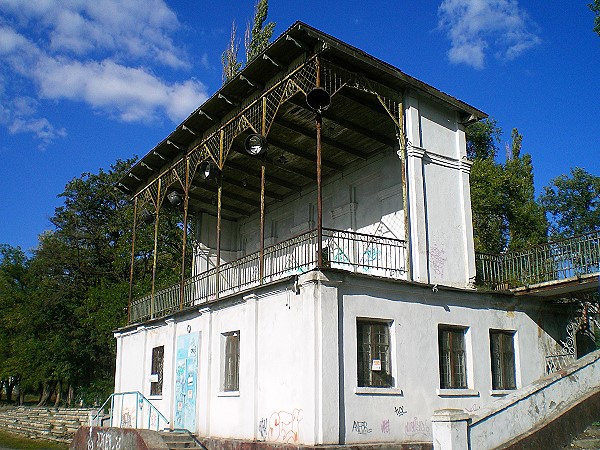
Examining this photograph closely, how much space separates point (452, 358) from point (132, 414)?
11.1m

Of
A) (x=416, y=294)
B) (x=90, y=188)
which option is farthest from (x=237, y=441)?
(x=90, y=188)

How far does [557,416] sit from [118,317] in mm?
28208

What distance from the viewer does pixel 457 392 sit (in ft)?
47.1

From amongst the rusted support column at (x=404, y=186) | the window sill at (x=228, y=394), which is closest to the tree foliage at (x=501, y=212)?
the rusted support column at (x=404, y=186)

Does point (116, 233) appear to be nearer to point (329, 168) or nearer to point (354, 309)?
point (329, 168)

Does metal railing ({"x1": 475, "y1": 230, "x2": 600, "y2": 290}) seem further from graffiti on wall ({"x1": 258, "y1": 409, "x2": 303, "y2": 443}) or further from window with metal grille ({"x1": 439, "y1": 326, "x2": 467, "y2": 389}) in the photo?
graffiti on wall ({"x1": 258, "y1": 409, "x2": 303, "y2": 443})

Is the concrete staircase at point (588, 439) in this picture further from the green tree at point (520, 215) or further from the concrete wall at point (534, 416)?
the green tree at point (520, 215)

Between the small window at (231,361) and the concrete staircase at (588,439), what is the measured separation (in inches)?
297

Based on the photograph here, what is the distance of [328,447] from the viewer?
11695 millimetres

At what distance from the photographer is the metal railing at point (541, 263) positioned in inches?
588

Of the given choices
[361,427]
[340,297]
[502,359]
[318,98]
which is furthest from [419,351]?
[318,98]

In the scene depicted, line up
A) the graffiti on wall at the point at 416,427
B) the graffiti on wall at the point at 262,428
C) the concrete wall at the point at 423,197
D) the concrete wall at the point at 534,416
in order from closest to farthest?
the concrete wall at the point at 534,416, the graffiti on wall at the point at 416,427, the graffiti on wall at the point at 262,428, the concrete wall at the point at 423,197

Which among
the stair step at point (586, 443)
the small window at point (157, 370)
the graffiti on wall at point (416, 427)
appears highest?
the small window at point (157, 370)

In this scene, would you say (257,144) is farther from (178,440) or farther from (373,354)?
(178,440)
